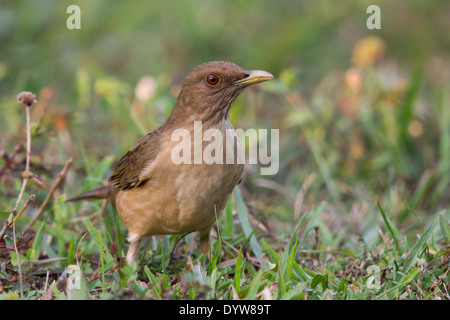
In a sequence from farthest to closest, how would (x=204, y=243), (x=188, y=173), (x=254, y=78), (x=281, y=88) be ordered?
(x=281, y=88), (x=204, y=243), (x=254, y=78), (x=188, y=173)

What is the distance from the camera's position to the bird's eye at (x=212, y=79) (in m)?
4.77

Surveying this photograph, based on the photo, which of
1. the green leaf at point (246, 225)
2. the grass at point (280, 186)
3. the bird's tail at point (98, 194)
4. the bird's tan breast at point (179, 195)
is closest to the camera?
the grass at point (280, 186)

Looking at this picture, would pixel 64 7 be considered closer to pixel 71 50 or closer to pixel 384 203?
pixel 71 50

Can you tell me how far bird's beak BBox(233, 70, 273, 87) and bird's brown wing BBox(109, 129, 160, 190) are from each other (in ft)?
2.30

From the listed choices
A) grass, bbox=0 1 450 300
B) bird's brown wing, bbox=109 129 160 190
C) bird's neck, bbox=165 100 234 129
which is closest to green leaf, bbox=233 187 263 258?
grass, bbox=0 1 450 300

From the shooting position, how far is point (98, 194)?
5484 millimetres

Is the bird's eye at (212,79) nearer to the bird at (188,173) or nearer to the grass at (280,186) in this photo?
the bird at (188,173)

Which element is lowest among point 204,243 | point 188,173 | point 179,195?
point 204,243

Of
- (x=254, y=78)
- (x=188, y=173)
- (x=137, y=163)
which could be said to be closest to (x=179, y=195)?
(x=188, y=173)

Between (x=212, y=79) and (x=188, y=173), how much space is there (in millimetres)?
687

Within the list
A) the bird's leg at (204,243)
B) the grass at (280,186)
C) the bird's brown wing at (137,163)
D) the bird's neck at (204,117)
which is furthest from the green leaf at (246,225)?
the bird's brown wing at (137,163)

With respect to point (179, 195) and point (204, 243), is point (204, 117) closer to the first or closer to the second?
point (179, 195)

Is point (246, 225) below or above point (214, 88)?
below
